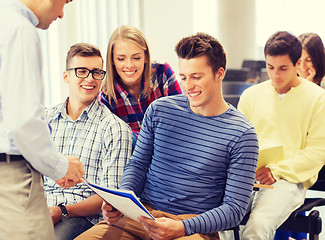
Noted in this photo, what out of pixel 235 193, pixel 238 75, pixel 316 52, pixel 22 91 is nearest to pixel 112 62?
pixel 235 193

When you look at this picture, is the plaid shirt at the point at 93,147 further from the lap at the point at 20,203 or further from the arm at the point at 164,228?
the lap at the point at 20,203

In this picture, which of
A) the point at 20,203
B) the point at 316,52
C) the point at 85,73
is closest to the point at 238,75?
the point at 316,52

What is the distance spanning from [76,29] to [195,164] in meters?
2.93

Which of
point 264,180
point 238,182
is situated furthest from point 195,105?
point 264,180

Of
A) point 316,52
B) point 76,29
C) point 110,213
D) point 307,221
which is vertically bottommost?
point 307,221

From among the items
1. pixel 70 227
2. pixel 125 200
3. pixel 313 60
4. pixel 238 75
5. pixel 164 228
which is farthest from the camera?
pixel 238 75

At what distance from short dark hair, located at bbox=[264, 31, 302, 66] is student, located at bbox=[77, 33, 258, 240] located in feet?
2.43

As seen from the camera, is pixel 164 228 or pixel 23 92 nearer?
pixel 23 92

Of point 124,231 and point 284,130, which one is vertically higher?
point 284,130

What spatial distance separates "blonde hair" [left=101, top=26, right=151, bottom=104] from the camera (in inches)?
114

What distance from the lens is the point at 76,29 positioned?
186 inches

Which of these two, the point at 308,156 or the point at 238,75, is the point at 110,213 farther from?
the point at 238,75

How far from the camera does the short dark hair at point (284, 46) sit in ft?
9.76

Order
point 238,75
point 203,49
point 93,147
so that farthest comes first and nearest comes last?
point 238,75, point 93,147, point 203,49
